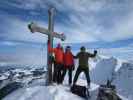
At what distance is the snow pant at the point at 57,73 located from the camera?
39.8 feet

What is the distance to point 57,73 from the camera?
12.2 meters

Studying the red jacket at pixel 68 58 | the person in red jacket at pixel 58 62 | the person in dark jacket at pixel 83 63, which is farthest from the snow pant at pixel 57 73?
the person in dark jacket at pixel 83 63

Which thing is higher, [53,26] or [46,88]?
[53,26]

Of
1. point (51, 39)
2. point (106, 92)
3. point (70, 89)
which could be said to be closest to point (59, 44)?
point (51, 39)

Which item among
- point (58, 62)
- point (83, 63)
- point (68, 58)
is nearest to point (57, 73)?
point (58, 62)

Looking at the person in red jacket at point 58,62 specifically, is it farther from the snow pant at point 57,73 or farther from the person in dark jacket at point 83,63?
the person in dark jacket at point 83,63

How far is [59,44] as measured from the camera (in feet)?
40.2

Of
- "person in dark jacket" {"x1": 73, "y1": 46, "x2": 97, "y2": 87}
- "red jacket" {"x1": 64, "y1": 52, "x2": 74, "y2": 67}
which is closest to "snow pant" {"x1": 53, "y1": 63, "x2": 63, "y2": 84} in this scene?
"red jacket" {"x1": 64, "y1": 52, "x2": 74, "y2": 67}

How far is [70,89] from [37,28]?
3.69 meters

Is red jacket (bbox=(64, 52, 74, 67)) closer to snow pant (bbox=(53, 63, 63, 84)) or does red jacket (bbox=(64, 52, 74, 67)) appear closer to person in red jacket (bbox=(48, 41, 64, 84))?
person in red jacket (bbox=(48, 41, 64, 84))

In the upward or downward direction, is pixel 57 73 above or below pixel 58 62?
below

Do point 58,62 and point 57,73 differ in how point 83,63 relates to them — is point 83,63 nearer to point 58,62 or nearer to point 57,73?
point 58,62

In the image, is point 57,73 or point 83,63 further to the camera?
point 57,73

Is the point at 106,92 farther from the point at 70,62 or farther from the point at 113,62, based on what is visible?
the point at 113,62
